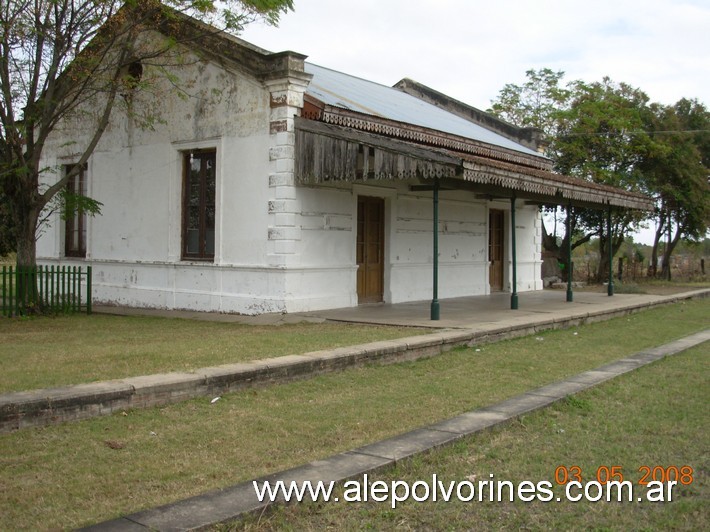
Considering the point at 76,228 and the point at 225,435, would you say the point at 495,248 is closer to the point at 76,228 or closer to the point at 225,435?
the point at 76,228

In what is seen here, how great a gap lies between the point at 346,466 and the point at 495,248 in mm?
15924

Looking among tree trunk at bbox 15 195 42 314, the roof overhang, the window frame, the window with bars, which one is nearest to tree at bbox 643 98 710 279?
the roof overhang

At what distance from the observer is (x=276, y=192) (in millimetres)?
13312

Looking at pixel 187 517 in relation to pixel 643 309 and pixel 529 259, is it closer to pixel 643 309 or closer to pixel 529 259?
pixel 643 309

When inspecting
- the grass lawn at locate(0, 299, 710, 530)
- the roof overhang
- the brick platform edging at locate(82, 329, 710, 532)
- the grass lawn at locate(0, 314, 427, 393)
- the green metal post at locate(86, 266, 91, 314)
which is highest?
the roof overhang

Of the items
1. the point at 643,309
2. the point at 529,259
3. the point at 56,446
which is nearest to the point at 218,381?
the point at 56,446

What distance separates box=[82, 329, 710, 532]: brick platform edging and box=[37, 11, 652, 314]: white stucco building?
5.35 meters

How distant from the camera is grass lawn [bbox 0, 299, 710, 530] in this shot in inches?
164

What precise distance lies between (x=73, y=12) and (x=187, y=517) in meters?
11.8

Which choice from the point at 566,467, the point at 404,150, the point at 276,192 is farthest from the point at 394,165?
the point at 566,467

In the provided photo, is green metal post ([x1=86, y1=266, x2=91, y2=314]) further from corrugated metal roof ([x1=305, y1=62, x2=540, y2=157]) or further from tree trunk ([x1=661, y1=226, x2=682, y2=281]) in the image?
tree trunk ([x1=661, y1=226, x2=682, y2=281])

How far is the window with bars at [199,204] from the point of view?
48.4 ft

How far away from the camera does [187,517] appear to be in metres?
3.60

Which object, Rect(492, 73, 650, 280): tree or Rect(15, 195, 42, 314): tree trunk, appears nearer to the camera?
Rect(15, 195, 42, 314): tree trunk
